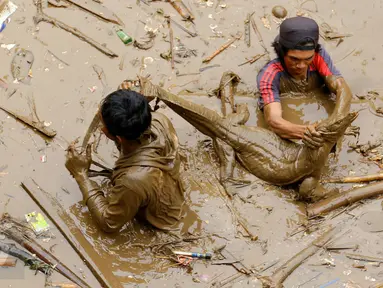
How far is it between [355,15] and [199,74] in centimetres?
209

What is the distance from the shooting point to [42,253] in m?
5.18

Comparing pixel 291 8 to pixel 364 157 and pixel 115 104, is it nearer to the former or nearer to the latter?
pixel 364 157

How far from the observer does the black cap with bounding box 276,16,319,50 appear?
572cm

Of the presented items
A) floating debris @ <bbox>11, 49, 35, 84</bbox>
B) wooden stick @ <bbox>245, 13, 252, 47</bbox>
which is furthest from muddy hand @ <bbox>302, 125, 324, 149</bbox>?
floating debris @ <bbox>11, 49, 35, 84</bbox>

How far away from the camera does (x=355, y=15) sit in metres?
7.28

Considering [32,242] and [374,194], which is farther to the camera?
[374,194]

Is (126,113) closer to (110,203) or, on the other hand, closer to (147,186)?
(147,186)

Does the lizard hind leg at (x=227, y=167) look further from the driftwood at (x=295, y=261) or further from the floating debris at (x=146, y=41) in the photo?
the floating debris at (x=146, y=41)

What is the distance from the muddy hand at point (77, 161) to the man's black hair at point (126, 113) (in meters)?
0.79

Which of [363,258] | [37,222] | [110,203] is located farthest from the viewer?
[37,222]

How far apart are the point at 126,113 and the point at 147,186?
2.10ft

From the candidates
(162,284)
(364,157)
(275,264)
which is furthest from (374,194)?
(162,284)

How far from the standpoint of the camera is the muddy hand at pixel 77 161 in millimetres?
5176

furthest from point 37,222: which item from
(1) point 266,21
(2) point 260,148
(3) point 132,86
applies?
(1) point 266,21
